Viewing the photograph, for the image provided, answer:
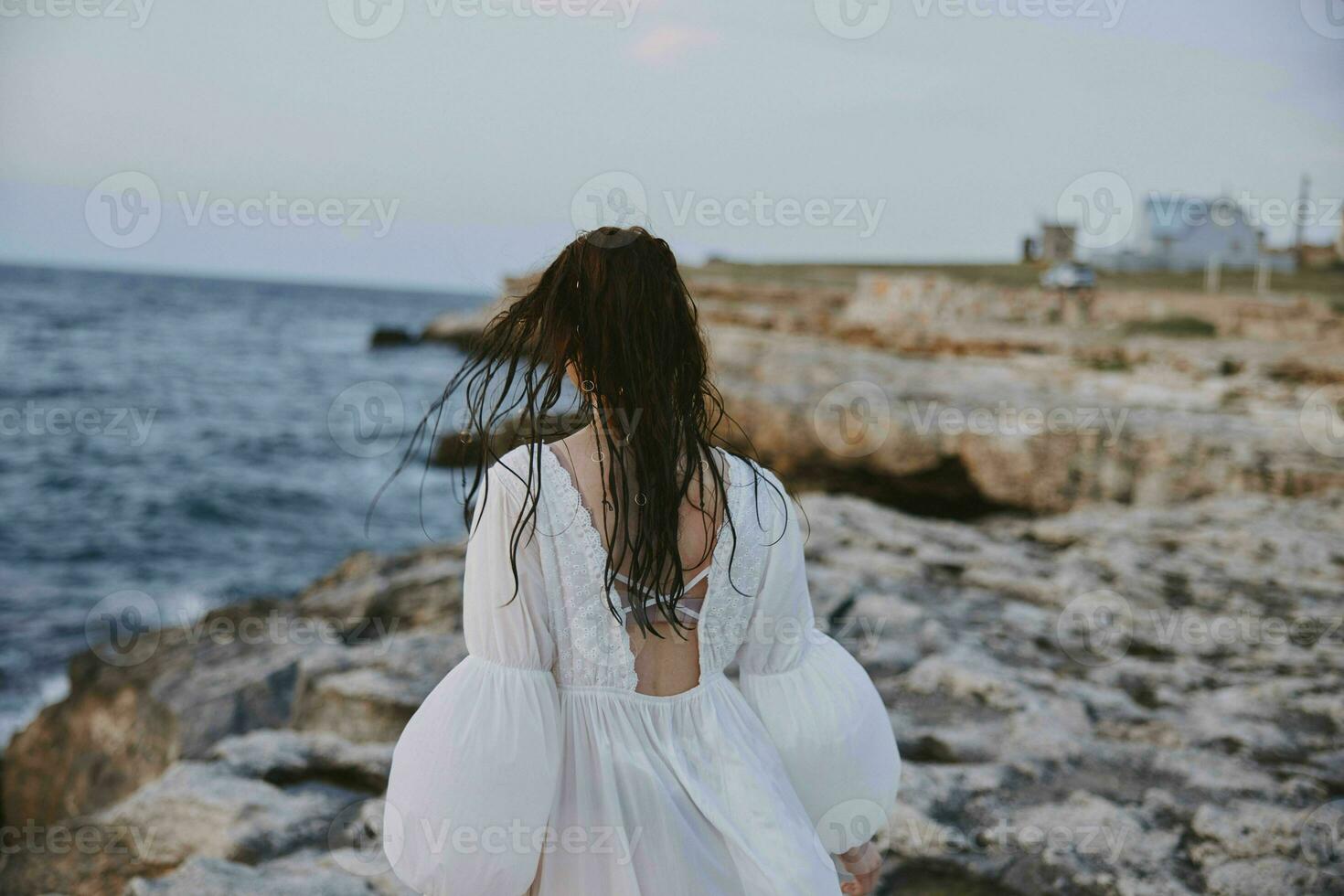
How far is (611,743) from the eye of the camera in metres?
1.66

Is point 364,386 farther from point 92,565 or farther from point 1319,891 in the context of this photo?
point 1319,891

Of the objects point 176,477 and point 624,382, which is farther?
point 176,477

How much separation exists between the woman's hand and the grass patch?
396 inches

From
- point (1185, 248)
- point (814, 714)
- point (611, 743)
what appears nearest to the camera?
point (611, 743)

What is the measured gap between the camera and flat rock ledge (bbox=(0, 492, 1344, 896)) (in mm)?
2705

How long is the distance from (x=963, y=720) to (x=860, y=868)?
1784 mm

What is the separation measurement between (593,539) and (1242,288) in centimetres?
1766

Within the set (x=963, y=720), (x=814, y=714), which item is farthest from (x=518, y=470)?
(x=963, y=720)

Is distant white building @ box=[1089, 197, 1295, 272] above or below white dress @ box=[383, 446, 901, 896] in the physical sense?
above

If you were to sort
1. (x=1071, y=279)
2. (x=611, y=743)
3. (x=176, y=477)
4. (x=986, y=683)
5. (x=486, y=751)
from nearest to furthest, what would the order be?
(x=486, y=751), (x=611, y=743), (x=986, y=683), (x=176, y=477), (x=1071, y=279)

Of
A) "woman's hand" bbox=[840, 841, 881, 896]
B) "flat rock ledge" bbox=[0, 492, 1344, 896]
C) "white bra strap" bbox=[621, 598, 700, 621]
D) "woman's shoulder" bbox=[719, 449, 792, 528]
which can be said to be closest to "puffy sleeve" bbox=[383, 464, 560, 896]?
"white bra strap" bbox=[621, 598, 700, 621]

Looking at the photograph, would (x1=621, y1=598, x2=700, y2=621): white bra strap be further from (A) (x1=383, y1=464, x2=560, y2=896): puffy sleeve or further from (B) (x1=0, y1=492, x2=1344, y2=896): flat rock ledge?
(B) (x1=0, y1=492, x2=1344, y2=896): flat rock ledge

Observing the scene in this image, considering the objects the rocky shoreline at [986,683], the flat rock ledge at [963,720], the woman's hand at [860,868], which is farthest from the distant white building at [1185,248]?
the woman's hand at [860,868]

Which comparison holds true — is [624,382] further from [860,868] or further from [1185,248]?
[1185,248]
